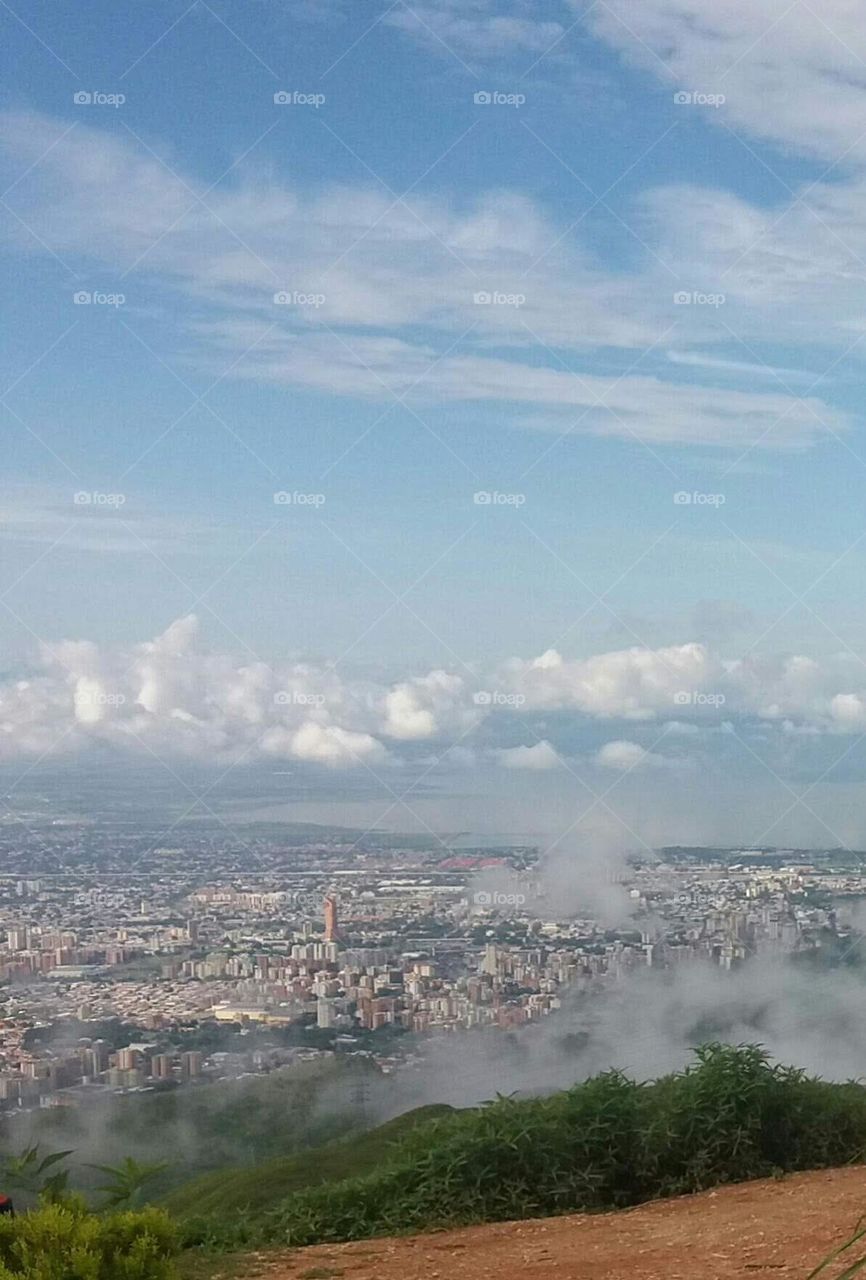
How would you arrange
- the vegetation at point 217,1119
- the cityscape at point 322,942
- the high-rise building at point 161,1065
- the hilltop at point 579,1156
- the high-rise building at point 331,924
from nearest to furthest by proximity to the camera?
the hilltop at point 579,1156 < the vegetation at point 217,1119 < the high-rise building at point 161,1065 < the cityscape at point 322,942 < the high-rise building at point 331,924

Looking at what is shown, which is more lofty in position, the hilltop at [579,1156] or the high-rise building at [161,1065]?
the hilltop at [579,1156]

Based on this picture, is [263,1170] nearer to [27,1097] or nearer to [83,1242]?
[83,1242]

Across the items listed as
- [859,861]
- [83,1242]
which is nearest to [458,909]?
[859,861]

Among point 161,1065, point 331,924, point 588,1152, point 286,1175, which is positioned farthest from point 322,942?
point 588,1152

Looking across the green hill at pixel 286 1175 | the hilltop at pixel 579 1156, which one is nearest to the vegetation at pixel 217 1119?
the green hill at pixel 286 1175

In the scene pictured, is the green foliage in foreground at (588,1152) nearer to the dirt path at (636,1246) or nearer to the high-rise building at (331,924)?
the dirt path at (636,1246)

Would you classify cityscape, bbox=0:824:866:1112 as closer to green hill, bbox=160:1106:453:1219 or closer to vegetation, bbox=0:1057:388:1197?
vegetation, bbox=0:1057:388:1197

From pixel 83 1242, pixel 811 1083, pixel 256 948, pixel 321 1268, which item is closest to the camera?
pixel 83 1242
